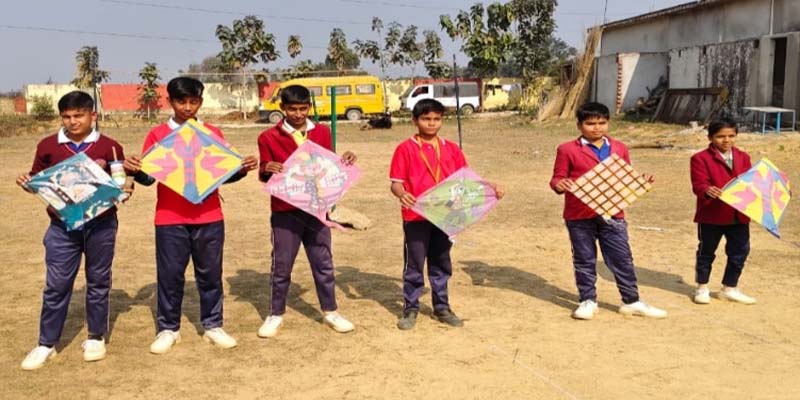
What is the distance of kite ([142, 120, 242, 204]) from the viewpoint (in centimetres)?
455

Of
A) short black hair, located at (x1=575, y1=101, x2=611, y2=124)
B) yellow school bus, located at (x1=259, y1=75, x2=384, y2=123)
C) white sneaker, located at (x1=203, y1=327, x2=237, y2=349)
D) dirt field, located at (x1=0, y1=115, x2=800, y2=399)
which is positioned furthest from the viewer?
yellow school bus, located at (x1=259, y1=75, x2=384, y2=123)

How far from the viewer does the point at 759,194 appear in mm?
5676

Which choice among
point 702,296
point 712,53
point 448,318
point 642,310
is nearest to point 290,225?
point 448,318

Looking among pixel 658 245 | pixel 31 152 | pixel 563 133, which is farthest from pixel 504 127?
pixel 658 245

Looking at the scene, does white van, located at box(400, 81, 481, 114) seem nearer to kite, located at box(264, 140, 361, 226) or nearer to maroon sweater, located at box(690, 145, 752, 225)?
maroon sweater, located at box(690, 145, 752, 225)

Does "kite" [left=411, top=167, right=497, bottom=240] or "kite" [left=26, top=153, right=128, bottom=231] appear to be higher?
"kite" [left=26, top=153, right=128, bottom=231]

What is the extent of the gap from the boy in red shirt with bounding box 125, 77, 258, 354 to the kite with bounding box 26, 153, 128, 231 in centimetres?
21

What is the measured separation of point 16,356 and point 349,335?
2.09 meters

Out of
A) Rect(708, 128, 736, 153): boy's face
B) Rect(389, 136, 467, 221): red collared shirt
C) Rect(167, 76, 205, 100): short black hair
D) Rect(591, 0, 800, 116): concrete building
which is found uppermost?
Rect(591, 0, 800, 116): concrete building

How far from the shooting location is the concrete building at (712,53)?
73.2 ft

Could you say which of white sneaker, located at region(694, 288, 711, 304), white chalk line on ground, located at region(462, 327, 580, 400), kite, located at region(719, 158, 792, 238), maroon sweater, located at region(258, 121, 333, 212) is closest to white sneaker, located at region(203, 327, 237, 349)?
maroon sweater, located at region(258, 121, 333, 212)

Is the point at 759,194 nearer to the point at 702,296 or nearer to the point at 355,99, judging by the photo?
the point at 702,296

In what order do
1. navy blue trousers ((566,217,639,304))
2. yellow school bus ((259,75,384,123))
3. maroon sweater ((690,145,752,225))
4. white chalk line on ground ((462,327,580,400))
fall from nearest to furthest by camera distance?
white chalk line on ground ((462,327,580,400)) → navy blue trousers ((566,217,639,304)) → maroon sweater ((690,145,752,225)) → yellow school bus ((259,75,384,123))

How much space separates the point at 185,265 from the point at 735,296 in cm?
414
